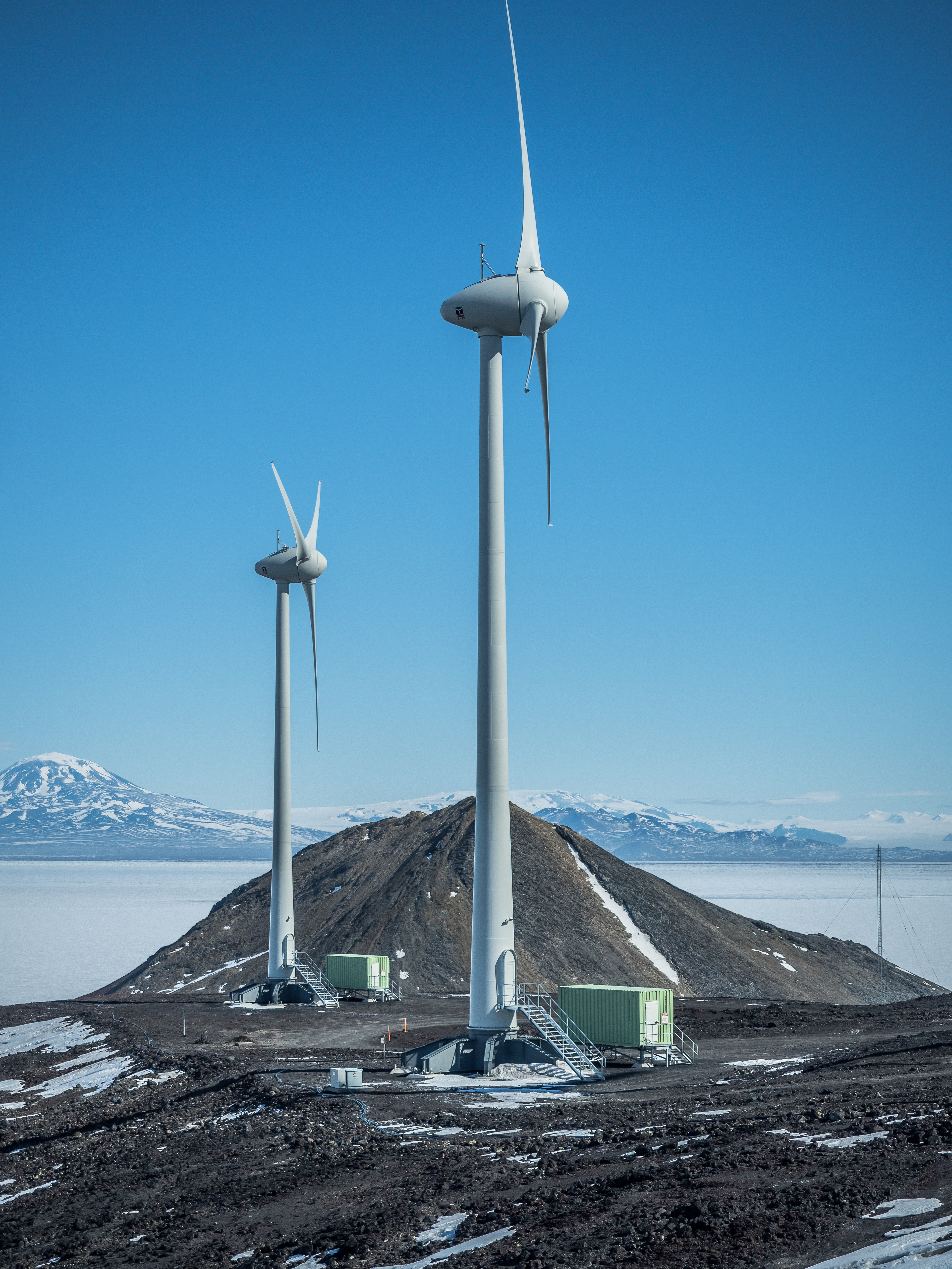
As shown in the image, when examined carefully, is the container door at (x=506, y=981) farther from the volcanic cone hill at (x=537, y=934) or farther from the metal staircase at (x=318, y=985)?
the volcanic cone hill at (x=537, y=934)

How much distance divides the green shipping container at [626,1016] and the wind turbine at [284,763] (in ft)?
83.1

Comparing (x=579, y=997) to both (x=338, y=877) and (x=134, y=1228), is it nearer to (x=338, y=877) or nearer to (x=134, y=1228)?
(x=134, y=1228)

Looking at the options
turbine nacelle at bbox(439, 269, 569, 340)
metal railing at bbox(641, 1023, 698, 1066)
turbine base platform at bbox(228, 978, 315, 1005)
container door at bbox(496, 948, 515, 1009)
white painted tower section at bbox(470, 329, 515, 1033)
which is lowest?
turbine base platform at bbox(228, 978, 315, 1005)

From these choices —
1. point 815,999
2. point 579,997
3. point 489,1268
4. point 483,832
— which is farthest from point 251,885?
point 489,1268

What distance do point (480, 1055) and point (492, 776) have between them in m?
10.0

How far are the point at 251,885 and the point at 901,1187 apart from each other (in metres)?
115

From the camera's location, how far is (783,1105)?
104ft

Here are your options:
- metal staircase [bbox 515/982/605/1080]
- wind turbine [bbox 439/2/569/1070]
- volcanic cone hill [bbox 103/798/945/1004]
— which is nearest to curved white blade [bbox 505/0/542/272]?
wind turbine [bbox 439/2/569/1070]

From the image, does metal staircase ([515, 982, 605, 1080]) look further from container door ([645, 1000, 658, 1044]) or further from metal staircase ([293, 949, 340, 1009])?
metal staircase ([293, 949, 340, 1009])

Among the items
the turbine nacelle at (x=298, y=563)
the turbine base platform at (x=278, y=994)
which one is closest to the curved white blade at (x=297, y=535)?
the turbine nacelle at (x=298, y=563)

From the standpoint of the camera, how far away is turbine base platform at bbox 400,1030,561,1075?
42125mm

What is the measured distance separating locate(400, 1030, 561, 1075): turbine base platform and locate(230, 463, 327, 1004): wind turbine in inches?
1097

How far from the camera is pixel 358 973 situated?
76125mm

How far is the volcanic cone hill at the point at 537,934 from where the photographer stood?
9294 centimetres
